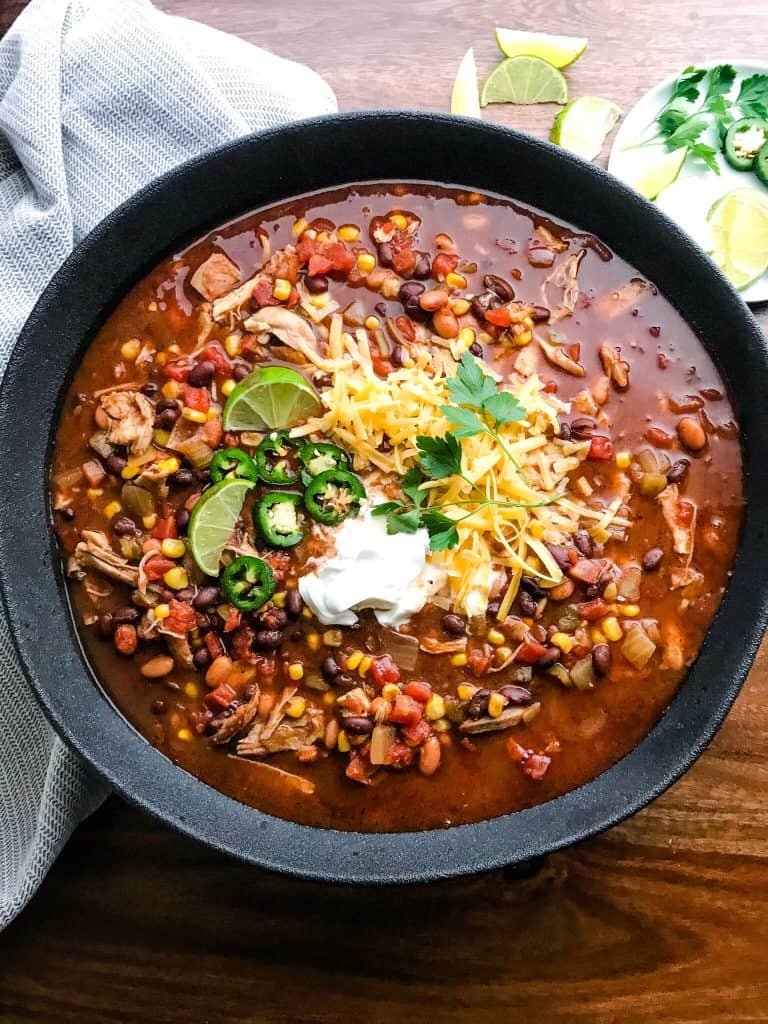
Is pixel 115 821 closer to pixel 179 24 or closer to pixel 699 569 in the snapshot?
pixel 699 569

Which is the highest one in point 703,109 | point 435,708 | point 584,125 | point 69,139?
point 703,109

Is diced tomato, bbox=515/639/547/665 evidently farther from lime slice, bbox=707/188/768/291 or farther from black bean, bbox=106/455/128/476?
lime slice, bbox=707/188/768/291

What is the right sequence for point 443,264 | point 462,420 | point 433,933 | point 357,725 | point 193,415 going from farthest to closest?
1. point 433,933
2. point 443,264
3. point 193,415
4. point 357,725
5. point 462,420

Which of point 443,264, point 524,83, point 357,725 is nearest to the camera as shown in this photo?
point 357,725

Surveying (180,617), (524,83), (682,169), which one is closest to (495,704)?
(180,617)

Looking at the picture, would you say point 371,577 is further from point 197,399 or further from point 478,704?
point 197,399
